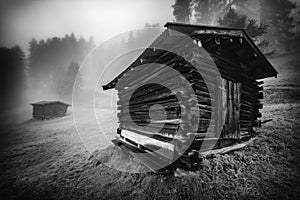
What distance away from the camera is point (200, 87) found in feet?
14.8

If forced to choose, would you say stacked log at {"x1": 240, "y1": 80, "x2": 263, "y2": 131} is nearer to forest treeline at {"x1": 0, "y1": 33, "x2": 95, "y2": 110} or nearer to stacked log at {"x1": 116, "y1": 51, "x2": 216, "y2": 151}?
stacked log at {"x1": 116, "y1": 51, "x2": 216, "y2": 151}

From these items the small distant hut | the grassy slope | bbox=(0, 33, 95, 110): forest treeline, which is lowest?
the grassy slope

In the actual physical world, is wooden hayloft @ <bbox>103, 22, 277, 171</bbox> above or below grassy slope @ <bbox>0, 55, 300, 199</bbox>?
above

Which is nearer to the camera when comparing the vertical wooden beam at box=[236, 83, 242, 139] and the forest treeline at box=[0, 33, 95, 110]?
the vertical wooden beam at box=[236, 83, 242, 139]

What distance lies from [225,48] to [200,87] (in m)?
2.21

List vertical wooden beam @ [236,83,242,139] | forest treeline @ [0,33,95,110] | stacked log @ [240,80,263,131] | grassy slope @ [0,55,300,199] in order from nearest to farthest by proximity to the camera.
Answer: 1. grassy slope @ [0,55,300,199]
2. vertical wooden beam @ [236,83,242,139]
3. stacked log @ [240,80,263,131]
4. forest treeline @ [0,33,95,110]

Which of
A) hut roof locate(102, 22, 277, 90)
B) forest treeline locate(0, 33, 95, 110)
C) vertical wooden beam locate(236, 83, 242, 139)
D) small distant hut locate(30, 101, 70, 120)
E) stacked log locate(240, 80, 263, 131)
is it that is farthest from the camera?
forest treeline locate(0, 33, 95, 110)

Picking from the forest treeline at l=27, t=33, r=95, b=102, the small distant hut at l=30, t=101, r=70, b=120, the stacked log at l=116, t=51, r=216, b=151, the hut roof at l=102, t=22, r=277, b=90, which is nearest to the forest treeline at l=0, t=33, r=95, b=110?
the forest treeline at l=27, t=33, r=95, b=102

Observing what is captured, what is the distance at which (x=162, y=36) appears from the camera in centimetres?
390

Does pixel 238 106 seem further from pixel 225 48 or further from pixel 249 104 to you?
pixel 225 48

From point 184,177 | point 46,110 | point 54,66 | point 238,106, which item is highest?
point 54,66

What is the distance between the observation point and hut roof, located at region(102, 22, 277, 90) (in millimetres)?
3879

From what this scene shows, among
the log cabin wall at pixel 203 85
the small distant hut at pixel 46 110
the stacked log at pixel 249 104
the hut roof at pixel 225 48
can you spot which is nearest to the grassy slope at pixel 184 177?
the stacked log at pixel 249 104

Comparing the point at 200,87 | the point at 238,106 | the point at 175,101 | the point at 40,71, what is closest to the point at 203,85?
the point at 200,87
